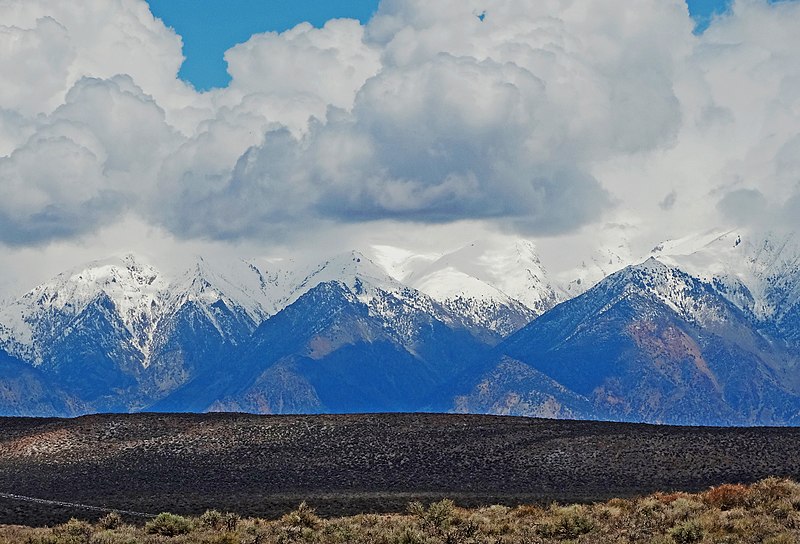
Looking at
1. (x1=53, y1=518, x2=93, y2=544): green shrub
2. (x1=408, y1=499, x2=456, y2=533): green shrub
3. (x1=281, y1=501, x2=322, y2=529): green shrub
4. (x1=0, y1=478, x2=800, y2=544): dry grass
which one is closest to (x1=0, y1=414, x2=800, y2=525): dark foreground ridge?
(x1=281, y1=501, x2=322, y2=529): green shrub

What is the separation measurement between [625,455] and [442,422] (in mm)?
14651

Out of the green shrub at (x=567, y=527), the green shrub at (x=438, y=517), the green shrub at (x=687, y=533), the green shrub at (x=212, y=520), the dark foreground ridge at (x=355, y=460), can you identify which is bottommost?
the green shrub at (x=687, y=533)

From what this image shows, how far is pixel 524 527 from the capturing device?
44.2 meters

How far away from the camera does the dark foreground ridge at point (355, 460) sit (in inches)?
2680

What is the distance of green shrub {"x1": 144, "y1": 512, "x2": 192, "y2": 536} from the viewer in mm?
45531

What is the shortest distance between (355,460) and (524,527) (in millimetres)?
36901

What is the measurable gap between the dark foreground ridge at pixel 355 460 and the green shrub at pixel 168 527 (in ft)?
43.6

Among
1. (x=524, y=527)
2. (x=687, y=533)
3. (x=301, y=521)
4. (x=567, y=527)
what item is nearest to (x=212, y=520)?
(x=301, y=521)

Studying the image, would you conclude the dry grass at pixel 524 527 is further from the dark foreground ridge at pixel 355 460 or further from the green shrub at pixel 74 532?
the dark foreground ridge at pixel 355 460

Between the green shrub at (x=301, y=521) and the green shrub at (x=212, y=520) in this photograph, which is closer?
the green shrub at (x=301, y=521)

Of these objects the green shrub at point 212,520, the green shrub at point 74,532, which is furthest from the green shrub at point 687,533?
the green shrub at point 74,532

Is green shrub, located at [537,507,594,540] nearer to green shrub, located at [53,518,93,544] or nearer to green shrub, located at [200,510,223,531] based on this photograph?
green shrub, located at [200,510,223,531]

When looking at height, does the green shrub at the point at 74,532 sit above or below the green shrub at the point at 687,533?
above

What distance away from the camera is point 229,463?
8038cm
